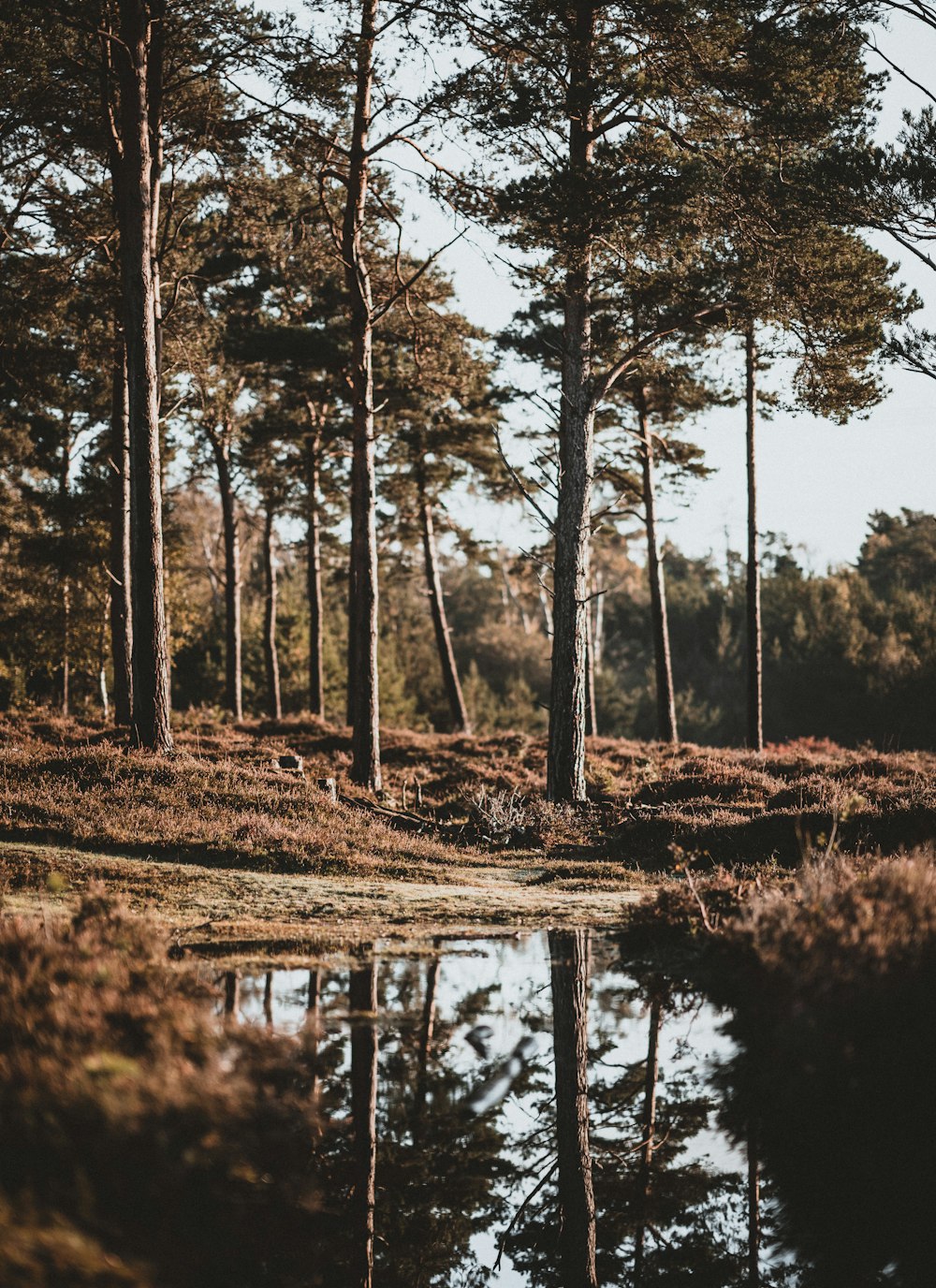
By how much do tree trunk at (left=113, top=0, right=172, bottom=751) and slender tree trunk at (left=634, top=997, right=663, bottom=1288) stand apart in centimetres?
1026

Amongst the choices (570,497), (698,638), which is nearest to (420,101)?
(570,497)

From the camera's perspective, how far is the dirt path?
7.83m

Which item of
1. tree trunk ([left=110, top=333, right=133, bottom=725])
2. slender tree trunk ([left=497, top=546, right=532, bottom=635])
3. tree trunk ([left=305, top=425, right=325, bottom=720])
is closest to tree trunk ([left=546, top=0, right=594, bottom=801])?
tree trunk ([left=110, top=333, right=133, bottom=725])

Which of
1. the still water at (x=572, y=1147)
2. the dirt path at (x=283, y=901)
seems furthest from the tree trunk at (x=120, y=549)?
the still water at (x=572, y=1147)

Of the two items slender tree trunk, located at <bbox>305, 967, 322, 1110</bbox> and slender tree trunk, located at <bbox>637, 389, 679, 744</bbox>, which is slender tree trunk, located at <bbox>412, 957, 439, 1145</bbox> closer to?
slender tree trunk, located at <bbox>305, 967, 322, 1110</bbox>

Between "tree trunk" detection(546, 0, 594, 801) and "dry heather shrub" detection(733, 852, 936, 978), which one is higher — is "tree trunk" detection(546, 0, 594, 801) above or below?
above

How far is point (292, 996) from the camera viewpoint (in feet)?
20.5

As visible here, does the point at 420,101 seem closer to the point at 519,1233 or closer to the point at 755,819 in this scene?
the point at 755,819

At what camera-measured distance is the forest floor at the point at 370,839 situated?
8.86 m

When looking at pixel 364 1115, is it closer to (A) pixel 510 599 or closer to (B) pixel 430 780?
(B) pixel 430 780

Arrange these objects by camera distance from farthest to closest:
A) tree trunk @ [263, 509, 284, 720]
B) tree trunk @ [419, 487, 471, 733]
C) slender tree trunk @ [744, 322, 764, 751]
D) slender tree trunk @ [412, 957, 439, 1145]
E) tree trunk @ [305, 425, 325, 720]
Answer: tree trunk @ [263, 509, 284, 720] < tree trunk @ [419, 487, 471, 733] < tree trunk @ [305, 425, 325, 720] < slender tree trunk @ [744, 322, 764, 751] < slender tree trunk @ [412, 957, 439, 1145]

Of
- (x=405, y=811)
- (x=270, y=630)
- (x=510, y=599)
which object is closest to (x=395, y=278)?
(x=405, y=811)

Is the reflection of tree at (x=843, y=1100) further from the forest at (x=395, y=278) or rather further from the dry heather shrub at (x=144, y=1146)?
the forest at (x=395, y=278)

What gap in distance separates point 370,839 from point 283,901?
3.39 metres
